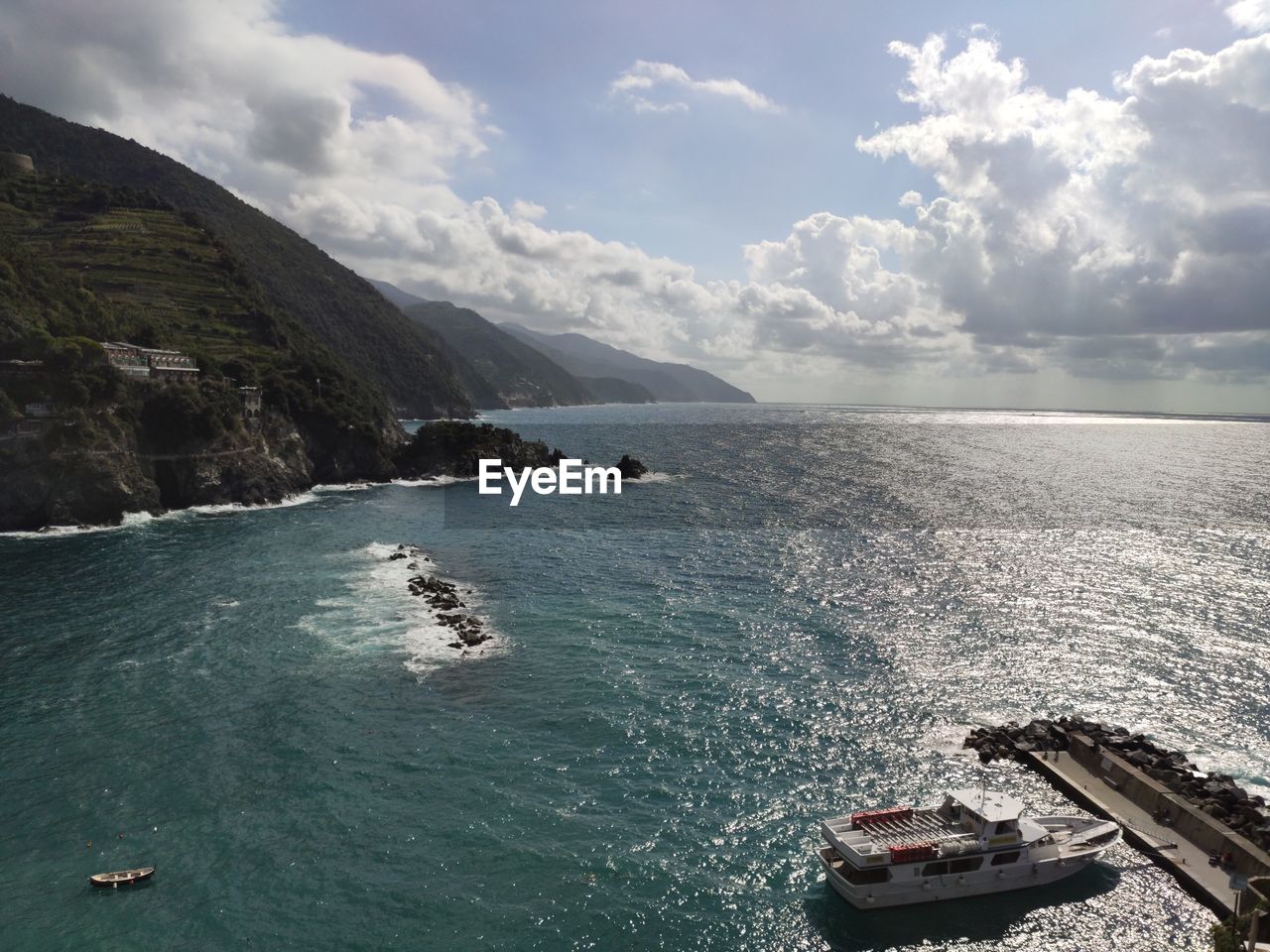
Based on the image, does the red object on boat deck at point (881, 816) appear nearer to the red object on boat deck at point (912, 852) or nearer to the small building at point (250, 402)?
the red object on boat deck at point (912, 852)

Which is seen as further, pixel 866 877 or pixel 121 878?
pixel 866 877

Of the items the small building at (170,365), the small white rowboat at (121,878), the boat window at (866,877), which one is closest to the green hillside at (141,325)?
the small building at (170,365)

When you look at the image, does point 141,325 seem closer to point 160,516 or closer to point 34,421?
point 34,421

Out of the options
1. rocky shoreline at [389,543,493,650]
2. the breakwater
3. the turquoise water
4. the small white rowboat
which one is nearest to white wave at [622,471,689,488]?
the turquoise water

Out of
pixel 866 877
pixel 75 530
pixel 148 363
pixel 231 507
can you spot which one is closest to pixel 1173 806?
pixel 866 877

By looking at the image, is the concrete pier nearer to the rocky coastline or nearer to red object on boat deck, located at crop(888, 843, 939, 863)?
red object on boat deck, located at crop(888, 843, 939, 863)

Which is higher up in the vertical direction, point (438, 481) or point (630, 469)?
point (630, 469)

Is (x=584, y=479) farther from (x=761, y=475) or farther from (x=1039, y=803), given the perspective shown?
(x=1039, y=803)
